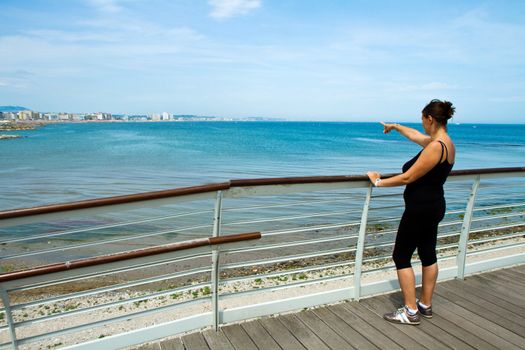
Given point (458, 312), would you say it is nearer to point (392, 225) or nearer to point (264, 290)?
point (264, 290)

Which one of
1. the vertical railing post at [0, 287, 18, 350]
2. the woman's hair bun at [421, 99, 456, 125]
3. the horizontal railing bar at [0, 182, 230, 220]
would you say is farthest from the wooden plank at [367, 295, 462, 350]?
the vertical railing post at [0, 287, 18, 350]

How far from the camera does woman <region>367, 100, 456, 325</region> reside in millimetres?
2590

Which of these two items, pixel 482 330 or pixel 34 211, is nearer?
pixel 34 211

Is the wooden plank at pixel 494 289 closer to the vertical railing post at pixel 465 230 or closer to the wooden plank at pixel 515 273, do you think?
the vertical railing post at pixel 465 230

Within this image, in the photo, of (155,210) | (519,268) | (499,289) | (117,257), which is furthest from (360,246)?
(155,210)

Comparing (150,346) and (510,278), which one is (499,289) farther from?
(150,346)

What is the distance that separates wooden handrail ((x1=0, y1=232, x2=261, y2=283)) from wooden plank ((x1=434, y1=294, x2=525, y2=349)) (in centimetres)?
195

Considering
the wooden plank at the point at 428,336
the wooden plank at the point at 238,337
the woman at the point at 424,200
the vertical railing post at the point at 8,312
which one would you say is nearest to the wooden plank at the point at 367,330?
the wooden plank at the point at 428,336

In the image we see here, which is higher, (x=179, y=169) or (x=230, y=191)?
(x=230, y=191)

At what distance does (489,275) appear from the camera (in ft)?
13.0

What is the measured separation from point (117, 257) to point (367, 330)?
6.53ft

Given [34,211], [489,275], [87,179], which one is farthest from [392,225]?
[87,179]

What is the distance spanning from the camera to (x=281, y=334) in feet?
9.08

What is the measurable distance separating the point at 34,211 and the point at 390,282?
3103mm
